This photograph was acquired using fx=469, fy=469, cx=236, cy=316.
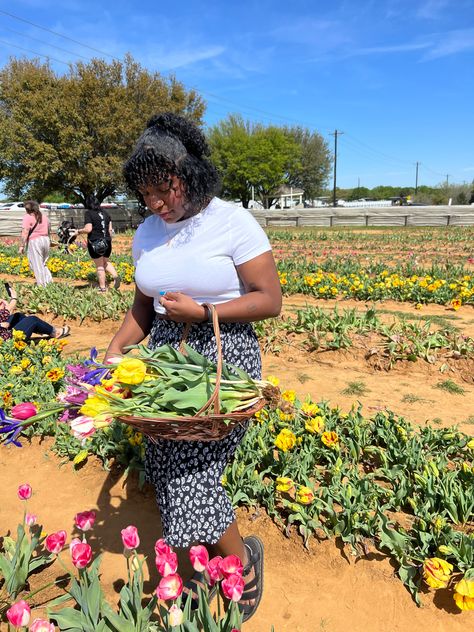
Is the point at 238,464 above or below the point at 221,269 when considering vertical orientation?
below

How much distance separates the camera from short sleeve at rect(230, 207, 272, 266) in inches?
68.2

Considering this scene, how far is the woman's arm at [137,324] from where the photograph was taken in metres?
2.06

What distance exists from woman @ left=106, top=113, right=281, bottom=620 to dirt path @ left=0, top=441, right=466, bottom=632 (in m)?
0.51

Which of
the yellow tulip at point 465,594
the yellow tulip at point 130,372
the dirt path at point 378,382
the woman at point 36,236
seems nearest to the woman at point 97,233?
the woman at point 36,236

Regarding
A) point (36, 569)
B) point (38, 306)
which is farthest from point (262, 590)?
point (38, 306)

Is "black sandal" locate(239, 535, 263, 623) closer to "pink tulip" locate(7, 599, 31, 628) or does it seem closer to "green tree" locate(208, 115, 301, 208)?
"pink tulip" locate(7, 599, 31, 628)

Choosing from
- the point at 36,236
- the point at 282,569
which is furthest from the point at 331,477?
the point at 36,236

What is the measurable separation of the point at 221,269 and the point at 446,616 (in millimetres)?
1723

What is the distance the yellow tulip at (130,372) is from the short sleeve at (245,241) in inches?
22.2

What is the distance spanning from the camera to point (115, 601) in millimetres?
2125

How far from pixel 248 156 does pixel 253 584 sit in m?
49.9

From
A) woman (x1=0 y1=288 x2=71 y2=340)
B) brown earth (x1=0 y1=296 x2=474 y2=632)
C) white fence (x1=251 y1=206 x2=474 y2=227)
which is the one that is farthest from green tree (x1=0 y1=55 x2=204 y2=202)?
brown earth (x1=0 y1=296 x2=474 y2=632)

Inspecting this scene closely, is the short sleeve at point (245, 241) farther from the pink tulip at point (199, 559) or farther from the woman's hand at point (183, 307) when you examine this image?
the pink tulip at point (199, 559)

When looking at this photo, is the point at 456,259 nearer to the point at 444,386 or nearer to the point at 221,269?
the point at 444,386
